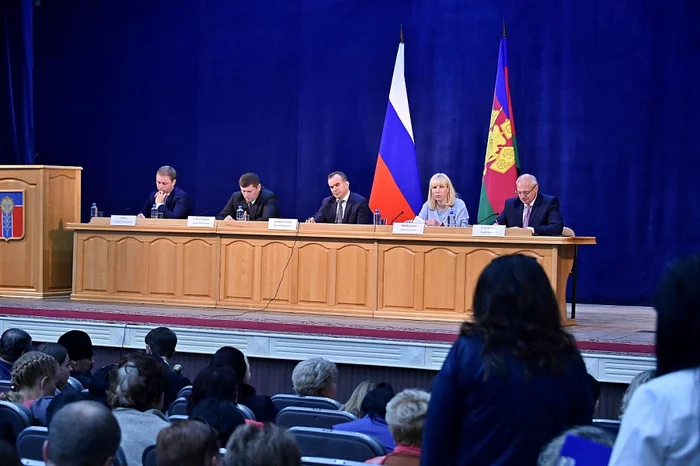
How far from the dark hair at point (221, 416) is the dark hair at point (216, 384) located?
25 centimetres

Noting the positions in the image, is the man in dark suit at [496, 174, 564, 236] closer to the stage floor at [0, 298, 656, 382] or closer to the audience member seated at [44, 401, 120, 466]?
the stage floor at [0, 298, 656, 382]

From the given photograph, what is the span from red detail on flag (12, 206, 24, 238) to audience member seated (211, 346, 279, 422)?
4.63 meters

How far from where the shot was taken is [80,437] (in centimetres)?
234

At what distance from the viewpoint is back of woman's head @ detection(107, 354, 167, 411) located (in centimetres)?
375

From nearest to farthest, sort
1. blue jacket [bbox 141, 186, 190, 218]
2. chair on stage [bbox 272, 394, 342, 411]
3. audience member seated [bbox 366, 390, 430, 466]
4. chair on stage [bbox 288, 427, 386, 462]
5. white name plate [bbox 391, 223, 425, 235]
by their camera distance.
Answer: audience member seated [bbox 366, 390, 430, 466] < chair on stage [bbox 288, 427, 386, 462] < chair on stage [bbox 272, 394, 342, 411] < white name plate [bbox 391, 223, 425, 235] < blue jacket [bbox 141, 186, 190, 218]

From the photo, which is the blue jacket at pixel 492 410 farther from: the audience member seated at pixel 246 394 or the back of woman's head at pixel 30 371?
the back of woman's head at pixel 30 371

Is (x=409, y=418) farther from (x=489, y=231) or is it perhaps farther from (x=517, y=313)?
(x=489, y=231)

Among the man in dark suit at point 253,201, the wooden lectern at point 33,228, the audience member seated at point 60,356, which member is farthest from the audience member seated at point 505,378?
the wooden lectern at point 33,228

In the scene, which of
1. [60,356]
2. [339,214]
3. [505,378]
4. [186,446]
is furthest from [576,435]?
[339,214]

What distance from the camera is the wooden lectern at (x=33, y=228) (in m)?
8.84

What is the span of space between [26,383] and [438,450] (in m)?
2.71

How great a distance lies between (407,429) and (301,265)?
510 cm

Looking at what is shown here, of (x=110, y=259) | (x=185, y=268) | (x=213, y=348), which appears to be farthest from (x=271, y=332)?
(x=110, y=259)

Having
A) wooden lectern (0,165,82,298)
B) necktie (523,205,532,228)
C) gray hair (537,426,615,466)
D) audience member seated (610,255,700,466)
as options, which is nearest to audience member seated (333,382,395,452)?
gray hair (537,426,615,466)
